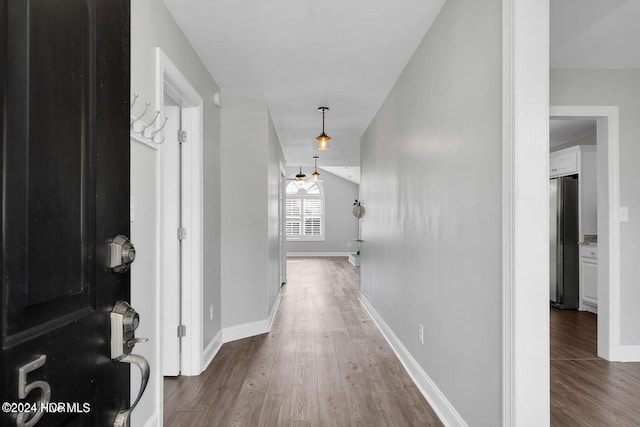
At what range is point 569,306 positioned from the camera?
16.6 ft

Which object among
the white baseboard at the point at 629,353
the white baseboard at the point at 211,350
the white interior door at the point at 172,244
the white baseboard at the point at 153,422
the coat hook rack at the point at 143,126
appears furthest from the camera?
the white baseboard at the point at 629,353

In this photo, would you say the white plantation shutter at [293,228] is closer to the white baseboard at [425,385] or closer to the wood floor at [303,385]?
the wood floor at [303,385]

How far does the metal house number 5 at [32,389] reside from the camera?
52cm

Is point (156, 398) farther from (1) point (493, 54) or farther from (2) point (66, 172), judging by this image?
(1) point (493, 54)

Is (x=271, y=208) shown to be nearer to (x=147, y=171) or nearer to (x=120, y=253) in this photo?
(x=147, y=171)

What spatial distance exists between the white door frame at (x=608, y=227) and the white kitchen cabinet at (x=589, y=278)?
166cm

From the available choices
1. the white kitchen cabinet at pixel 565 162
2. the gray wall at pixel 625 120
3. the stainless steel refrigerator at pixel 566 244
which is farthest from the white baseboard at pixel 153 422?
the white kitchen cabinet at pixel 565 162

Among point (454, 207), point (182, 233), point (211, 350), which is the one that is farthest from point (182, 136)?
point (454, 207)

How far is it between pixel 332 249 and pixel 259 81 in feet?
32.7

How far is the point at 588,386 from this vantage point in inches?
107

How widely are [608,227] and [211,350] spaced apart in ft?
12.0

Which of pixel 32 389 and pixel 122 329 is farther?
pixel 122 329

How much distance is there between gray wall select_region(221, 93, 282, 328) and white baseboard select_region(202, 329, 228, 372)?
205 mm

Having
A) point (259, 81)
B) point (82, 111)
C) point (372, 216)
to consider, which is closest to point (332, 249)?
point (372, 216)
